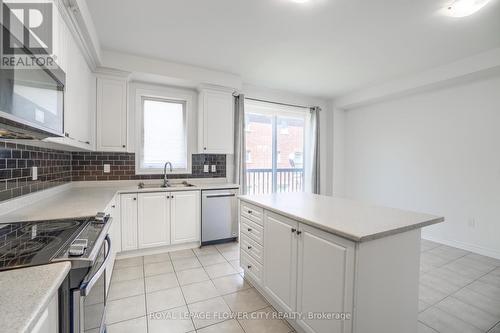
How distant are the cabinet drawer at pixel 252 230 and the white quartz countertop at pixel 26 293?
145cm

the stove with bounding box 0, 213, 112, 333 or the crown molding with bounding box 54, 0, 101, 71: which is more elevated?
the crown molding with bounding box 54, 0, 101, 71

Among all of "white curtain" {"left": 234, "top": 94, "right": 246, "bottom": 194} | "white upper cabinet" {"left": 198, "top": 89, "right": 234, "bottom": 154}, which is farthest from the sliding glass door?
"white upper cabinet" {"left": 198, "top": 89, "right": 234, "bottom": 154}

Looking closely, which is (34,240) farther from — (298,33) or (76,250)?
(298,33)

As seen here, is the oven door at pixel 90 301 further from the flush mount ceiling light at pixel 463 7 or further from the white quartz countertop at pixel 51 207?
A: the flush mount ceiling light at pixel 463 7

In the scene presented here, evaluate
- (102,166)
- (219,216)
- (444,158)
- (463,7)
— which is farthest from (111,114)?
(444,158)

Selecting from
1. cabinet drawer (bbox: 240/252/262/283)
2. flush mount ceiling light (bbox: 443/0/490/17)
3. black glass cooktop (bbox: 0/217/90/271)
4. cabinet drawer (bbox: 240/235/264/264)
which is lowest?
cabinet drawer (bbox: 240/252/262/283)

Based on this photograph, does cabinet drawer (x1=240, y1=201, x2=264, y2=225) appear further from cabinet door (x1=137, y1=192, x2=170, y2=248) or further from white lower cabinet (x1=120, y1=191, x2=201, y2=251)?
cabinet door (x1=137, y1=192, x2=170, y2=248)

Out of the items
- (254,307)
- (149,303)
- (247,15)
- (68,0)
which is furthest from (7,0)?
(254,307)

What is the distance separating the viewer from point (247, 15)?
2189 millimetres

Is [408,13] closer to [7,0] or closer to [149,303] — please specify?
[7,0]

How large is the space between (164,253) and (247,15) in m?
3.01

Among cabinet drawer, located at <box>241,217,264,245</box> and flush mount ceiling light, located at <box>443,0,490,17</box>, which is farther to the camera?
cabinet drawer, located at <box>241,217,264,245</box>

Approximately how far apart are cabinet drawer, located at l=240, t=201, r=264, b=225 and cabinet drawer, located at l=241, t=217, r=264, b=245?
0.05 meters

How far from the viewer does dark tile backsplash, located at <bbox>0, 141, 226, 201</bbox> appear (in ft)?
5.31
